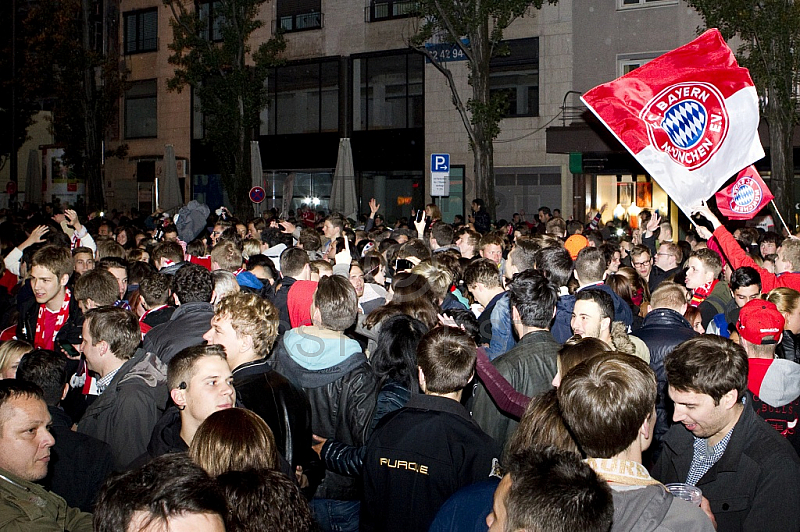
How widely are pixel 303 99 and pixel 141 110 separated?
9.35 metres

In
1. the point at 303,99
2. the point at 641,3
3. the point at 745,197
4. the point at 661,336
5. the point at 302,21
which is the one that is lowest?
the point at 661,336

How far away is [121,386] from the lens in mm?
4988

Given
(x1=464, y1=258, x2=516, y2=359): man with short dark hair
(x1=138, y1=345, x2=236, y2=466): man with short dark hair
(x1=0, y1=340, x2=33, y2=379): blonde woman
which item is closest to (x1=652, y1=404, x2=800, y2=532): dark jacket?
(x1=138, y1=345, x2=236, y2=466): man with short dark hair

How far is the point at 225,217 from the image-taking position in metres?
20.8

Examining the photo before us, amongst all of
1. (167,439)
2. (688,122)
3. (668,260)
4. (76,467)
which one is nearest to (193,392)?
(167,439)

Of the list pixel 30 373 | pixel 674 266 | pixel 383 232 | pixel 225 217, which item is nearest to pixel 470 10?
pixel 225 217

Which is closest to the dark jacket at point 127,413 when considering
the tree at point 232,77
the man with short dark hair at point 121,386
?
the man with short dark hair at point 121,386

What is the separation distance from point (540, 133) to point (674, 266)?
17.7 metres

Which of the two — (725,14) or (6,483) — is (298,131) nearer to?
(725,14)

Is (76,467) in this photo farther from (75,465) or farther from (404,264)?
(404,264)

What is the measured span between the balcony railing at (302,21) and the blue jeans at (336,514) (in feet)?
98.8

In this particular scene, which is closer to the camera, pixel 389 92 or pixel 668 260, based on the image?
pixel 668 260

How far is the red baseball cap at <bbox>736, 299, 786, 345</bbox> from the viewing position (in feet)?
16.3

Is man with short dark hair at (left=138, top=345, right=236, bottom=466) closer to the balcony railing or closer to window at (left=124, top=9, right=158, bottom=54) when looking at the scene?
the balcony railing
